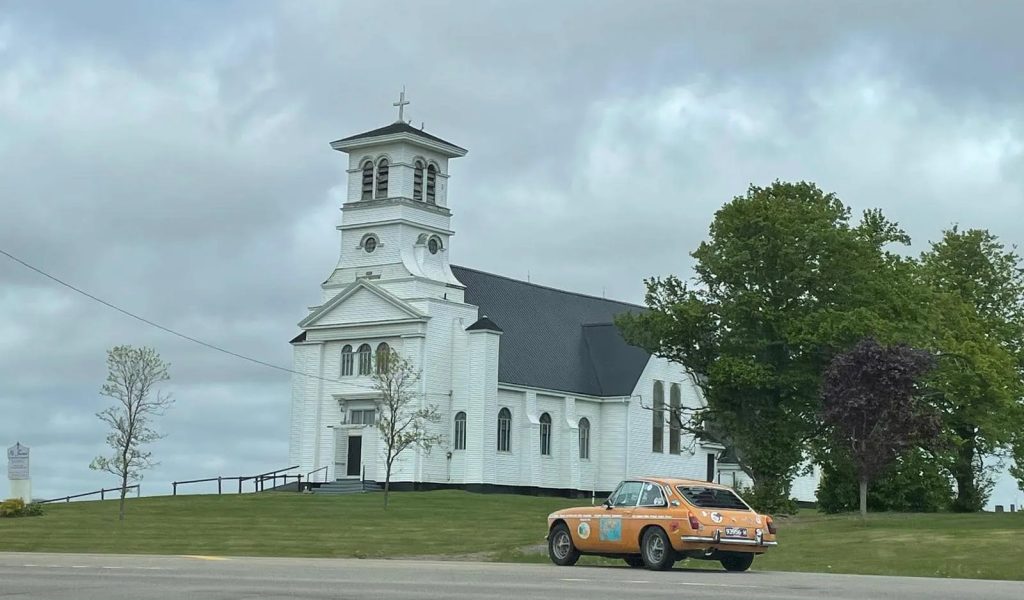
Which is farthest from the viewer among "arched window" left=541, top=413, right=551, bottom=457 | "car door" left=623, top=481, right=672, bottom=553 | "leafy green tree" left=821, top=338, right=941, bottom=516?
"arched window" left=541, top=413, right=551, bottom=457

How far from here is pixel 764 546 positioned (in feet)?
93.9

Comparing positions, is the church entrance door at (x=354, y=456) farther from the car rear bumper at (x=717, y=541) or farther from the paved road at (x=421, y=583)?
the car rear bumper at (x=717, y=541)

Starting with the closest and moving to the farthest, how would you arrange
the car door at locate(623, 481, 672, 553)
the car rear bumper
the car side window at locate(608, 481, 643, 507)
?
the car rear bumper
the car door at locate(623, 481, 672, 553)
the car side window at locate(608, 481, 643, 507)

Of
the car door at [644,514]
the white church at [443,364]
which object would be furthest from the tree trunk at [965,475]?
the car door at [644,514]

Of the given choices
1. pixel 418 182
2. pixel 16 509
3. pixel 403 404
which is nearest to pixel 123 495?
pixel 16 509

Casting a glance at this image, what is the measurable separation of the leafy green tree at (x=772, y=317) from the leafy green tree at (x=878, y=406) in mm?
8068

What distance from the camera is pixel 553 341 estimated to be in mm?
83812

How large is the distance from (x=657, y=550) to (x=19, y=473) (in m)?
41.4

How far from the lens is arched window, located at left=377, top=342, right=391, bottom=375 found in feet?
235

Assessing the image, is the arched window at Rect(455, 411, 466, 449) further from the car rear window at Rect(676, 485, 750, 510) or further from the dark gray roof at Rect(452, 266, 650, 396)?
the car rear window at Rect(676, 485, 750, 510)

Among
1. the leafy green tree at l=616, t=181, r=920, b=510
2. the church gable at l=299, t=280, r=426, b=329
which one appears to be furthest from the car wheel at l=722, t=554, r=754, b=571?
the church gable at l=299, t=280, r=426, b=329

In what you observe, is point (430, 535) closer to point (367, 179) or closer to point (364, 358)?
point (364, 358)

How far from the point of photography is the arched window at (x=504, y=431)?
255 feet

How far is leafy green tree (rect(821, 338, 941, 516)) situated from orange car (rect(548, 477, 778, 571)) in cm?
1817
